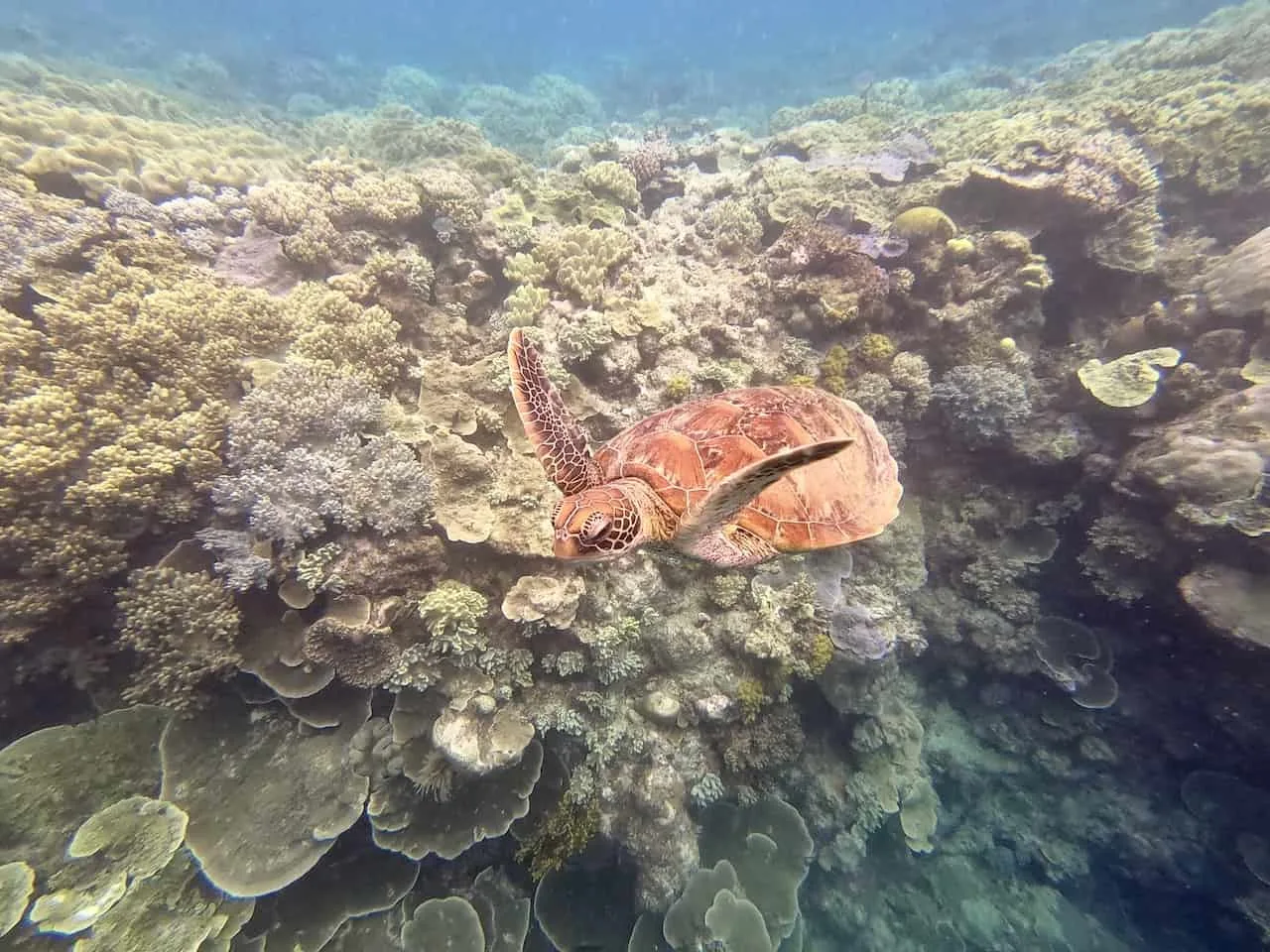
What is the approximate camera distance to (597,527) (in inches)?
95.2

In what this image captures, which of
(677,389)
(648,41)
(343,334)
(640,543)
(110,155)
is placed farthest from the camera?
(648,41)

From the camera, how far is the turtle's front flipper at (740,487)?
1.84 m

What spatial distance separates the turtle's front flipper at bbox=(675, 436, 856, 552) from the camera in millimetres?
1838

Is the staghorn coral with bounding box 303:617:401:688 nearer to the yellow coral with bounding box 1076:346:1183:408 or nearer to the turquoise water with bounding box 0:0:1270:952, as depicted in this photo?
the turquoise water with bounding box 0:0:1270:952

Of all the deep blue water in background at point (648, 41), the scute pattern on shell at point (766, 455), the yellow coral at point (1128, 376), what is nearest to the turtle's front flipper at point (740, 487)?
the scute pattern on shell at point (766, 455)

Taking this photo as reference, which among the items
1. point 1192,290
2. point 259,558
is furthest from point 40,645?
point 1192,290

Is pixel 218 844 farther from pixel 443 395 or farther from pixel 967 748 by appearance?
pixel 967 748

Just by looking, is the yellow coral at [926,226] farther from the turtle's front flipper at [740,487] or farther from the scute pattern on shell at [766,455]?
the turtle's front flipper at [740,487]

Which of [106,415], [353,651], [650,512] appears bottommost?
[353,651]

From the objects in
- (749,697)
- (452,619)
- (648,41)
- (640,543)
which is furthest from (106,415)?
(648,41)

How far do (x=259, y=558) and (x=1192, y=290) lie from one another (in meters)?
10.2

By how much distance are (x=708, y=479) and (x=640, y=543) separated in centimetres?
73

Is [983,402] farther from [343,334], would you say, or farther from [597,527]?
[343,334]

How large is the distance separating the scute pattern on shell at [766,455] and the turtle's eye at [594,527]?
764mm
